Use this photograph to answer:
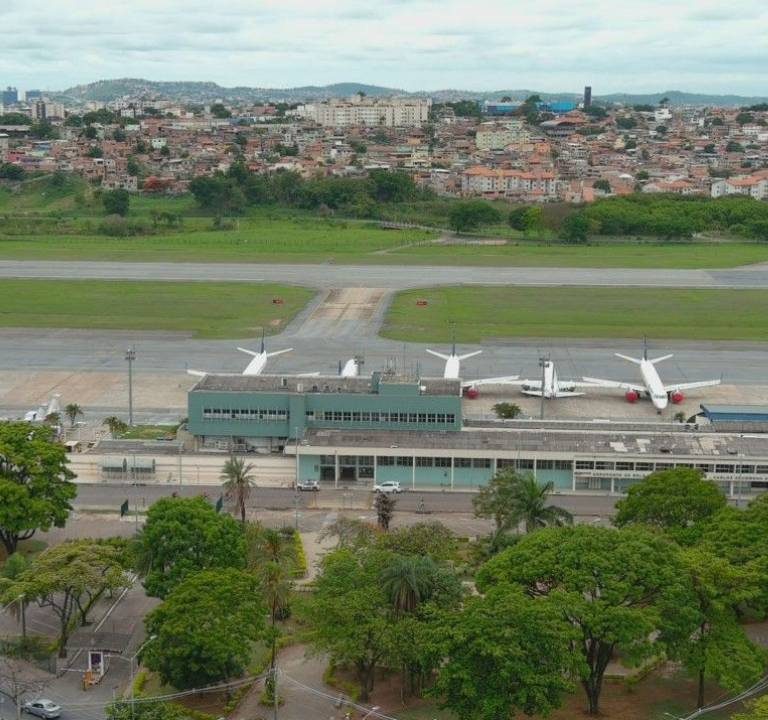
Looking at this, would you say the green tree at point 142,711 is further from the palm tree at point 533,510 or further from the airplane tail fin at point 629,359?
the airplane tail fin at point 629,359

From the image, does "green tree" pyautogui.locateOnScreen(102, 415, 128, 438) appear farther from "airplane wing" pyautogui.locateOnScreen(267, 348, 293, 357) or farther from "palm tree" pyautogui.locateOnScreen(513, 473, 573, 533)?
"palm tree" pyautogui.locateOnScreen(513, 473, 573, 533)

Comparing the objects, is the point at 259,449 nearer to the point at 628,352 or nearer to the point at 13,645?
the point at 13,645

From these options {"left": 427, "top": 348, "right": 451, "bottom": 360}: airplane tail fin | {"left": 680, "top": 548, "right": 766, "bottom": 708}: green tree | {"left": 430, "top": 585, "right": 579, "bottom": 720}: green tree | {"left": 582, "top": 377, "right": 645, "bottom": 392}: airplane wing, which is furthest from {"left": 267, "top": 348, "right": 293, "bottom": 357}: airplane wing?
{"left": 430, "top": 585, "right": 579, "bottom": 720}: green tree

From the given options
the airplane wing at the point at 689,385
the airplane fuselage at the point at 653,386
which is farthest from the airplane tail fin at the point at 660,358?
the airplane wing at the point at 689,385

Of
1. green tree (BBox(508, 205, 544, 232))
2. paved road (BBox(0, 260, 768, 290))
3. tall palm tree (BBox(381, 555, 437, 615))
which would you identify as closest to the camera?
tall palm tree (BBox(381, 555, 437, 615))

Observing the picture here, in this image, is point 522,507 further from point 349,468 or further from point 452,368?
point 452,368
